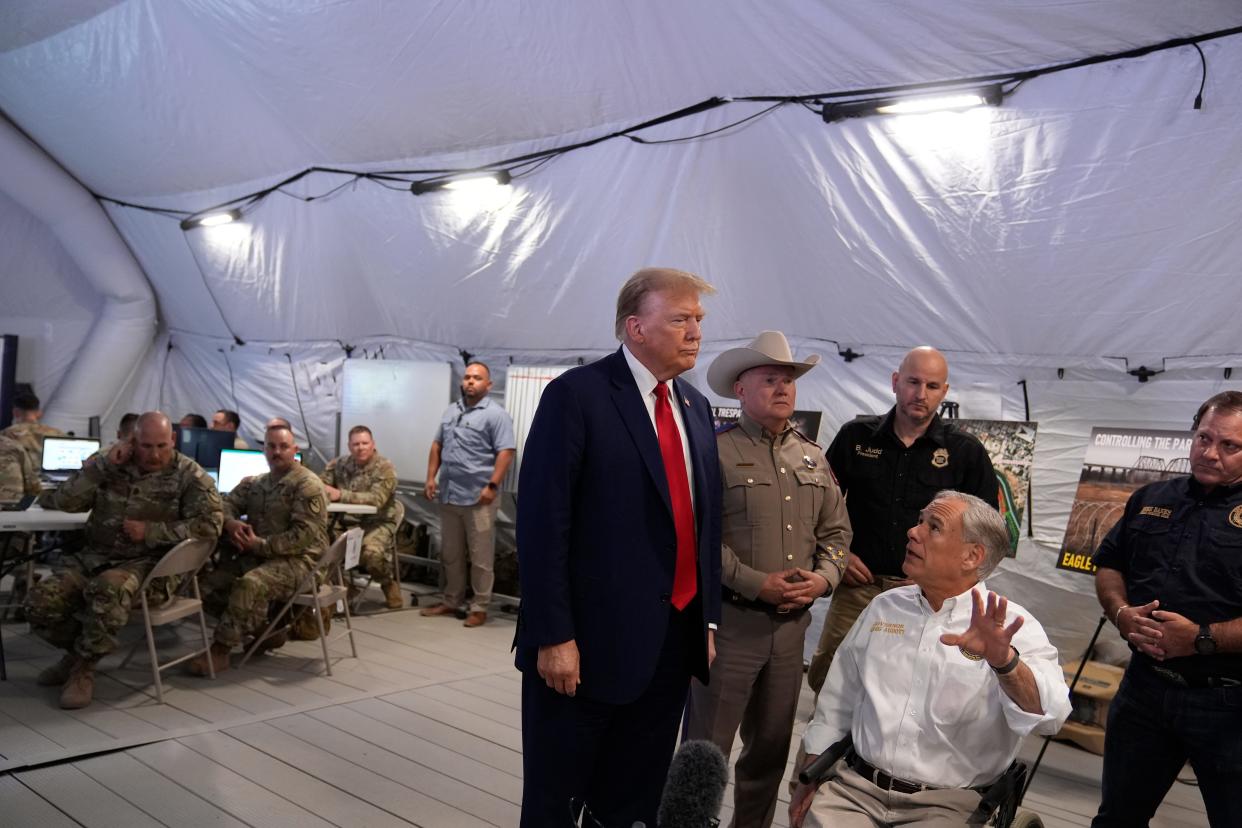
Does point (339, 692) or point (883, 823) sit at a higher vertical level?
point (883, 823)

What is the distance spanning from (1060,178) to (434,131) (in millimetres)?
4373

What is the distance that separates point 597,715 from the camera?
2219 millimetres

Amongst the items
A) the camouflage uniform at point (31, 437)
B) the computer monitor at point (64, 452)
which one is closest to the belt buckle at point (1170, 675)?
the computer monitor at point (64, 452)

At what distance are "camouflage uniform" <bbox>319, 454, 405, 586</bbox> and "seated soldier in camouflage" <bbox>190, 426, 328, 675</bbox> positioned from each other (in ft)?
4.41

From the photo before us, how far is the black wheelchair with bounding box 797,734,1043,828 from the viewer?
7.06 ft

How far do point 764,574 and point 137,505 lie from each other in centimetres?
358

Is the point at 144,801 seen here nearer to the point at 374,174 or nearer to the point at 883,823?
the point at 883,823

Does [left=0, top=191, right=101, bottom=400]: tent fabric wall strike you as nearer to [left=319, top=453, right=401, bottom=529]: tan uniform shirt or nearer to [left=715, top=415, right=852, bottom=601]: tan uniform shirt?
[left=319, top=453, right=401, bottom=529]: tan uniform shirt

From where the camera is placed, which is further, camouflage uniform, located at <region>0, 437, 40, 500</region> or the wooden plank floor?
camouflage uniform, located at <region>0, 437, 40, 500</region>

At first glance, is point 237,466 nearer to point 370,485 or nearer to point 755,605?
point 370,485

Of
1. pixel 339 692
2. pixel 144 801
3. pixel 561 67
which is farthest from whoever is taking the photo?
pixel 561 67

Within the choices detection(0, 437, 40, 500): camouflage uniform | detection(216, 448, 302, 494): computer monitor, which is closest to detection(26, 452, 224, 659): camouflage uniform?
detection(216, 448, 302, 494): computer monitor

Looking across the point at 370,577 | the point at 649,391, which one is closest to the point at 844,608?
the point at 649,391

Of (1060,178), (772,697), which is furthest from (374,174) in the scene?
(772,697)
